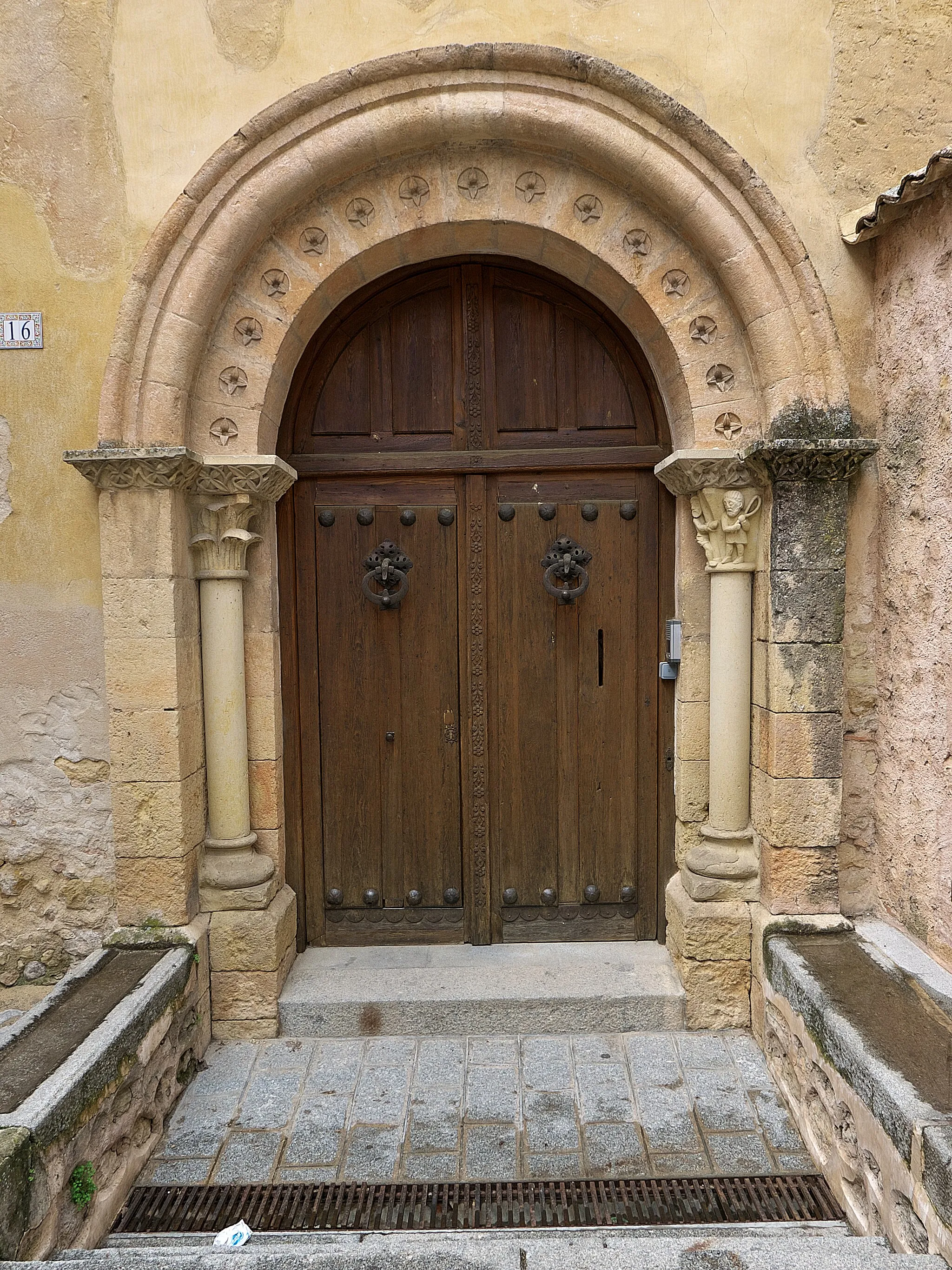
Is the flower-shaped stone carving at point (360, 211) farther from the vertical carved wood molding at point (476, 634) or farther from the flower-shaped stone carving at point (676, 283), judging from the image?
the flower-shaped stone carving at point (676, 283)

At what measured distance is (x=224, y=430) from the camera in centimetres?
317

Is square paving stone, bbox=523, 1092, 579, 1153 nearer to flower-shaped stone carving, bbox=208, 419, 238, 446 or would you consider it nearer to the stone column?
the stone column

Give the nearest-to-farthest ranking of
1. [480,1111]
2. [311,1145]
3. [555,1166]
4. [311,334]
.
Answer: [555,1166]
[311,1145]
[480,1111]
[311,334]

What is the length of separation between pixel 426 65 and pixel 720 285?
135 centimetres

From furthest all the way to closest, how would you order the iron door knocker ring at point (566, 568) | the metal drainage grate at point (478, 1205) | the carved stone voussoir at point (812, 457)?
the iron door knocker ring at point (566, 568)
the carved stone voussoir at point (812, 457)
the metal drainage grate at point (478, 1205)

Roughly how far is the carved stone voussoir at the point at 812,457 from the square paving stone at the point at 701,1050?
7.27ft

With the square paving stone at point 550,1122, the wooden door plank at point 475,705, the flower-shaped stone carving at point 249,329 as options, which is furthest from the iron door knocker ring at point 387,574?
the square paving stone at point 550,1122

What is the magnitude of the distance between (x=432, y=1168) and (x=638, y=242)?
3.38 m

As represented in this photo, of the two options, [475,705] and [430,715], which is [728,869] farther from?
[430,715]

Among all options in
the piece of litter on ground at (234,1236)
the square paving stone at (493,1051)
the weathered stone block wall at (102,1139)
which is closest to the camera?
the weathered stone block wall at (102,1139)

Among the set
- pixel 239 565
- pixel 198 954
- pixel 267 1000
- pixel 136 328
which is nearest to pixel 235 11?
pixel 136 328

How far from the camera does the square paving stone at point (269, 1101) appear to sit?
2.81 m

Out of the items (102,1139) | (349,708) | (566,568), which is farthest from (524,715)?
(102,1139)

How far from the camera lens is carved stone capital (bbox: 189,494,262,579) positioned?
3.16 meters
